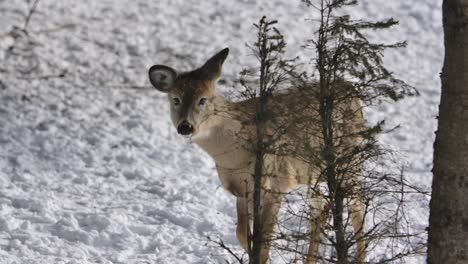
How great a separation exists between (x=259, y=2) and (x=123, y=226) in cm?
955

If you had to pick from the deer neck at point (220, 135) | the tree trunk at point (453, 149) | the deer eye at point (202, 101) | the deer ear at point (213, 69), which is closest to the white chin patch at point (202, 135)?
the deer neck at point (220, 135)

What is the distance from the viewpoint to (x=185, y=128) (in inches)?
300

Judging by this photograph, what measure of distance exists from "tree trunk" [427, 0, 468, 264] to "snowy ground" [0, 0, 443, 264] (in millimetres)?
1000

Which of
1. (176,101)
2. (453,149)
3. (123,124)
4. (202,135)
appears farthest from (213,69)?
(123,124)

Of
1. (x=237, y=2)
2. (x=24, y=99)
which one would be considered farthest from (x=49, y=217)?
(x=237, y=2)

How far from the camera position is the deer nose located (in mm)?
7609

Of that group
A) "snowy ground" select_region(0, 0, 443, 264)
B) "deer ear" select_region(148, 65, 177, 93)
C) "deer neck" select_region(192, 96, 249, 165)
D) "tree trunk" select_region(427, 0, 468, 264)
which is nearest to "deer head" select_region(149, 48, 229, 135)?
"deer ear" select_region(148, 65, 177, 93)

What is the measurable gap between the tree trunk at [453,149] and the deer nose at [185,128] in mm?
2954

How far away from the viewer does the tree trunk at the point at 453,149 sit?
5.01 m

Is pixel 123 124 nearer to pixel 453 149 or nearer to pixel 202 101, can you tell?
pixel 202 101

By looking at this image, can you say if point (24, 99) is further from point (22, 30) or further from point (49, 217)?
point (49, 217)

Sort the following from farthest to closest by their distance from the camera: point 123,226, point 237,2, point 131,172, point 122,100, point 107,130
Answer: point 237,2 < point 122,100 < point 107,130 < point 131,172 < point 123,226

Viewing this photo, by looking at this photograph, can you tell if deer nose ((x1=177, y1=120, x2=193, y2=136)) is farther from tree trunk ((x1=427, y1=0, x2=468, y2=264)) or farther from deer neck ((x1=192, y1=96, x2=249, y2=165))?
tree trunk ((x1=427, y1=0, x2=468, y2=264))

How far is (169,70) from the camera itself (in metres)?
8.04
